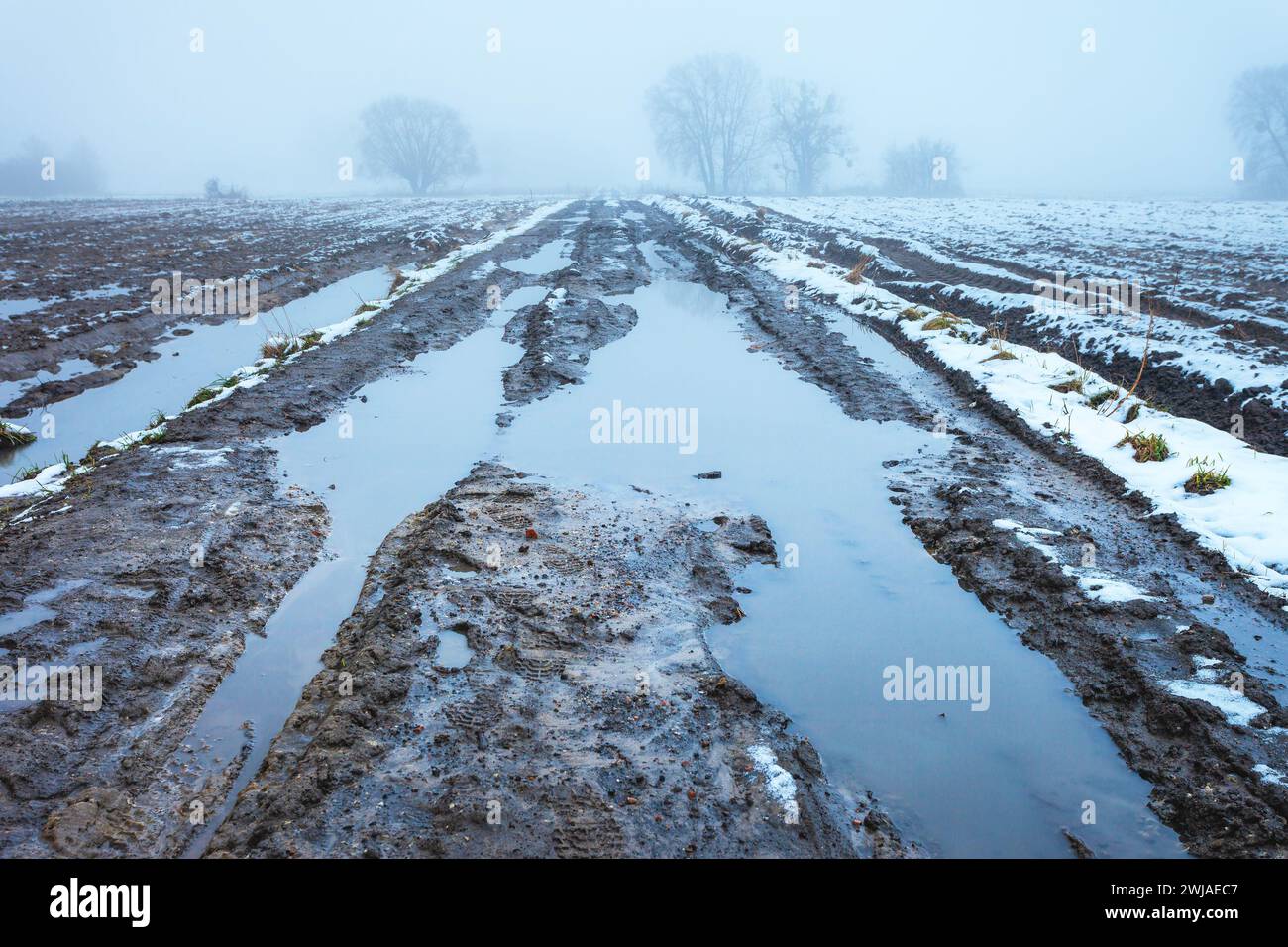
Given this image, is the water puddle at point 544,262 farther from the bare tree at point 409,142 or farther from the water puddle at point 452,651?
the bare tree at point 409,142

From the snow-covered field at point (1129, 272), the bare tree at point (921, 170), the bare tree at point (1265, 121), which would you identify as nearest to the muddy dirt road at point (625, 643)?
the snow-covered field at point (1129, 272)

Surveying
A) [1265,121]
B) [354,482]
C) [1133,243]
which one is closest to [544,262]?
[354,482]

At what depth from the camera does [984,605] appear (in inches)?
175

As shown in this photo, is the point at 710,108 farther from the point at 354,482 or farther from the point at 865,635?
the point at 865,635

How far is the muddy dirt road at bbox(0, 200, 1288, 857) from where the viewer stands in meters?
2.87

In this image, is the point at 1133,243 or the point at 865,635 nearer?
the point at 865,635

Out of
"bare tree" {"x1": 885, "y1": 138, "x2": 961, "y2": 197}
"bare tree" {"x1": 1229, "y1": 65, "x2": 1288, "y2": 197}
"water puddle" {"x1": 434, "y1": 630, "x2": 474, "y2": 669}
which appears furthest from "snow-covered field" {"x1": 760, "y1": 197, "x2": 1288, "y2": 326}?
"bare tree" {"x1": 885, "y1": 138, "x2": 961, "y2": 197}

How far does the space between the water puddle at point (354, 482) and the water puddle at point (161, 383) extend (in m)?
2.24

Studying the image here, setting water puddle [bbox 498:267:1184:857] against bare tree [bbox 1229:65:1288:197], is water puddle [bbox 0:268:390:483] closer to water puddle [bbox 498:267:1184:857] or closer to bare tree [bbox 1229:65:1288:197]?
water puddle [bbox 498:267:1184:857]

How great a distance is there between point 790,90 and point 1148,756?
76943 mm

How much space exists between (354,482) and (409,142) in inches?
2960

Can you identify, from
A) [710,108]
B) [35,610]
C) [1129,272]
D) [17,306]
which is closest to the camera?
[35,610]

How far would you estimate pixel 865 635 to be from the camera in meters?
4.20
